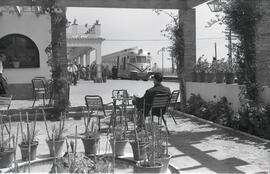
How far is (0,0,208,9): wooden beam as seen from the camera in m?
11.4

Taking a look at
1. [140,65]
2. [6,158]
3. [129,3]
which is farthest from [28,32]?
[140,65]

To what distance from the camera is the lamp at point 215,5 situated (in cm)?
991

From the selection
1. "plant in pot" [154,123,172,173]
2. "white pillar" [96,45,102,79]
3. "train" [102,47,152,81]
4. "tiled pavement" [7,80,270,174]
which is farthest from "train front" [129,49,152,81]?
"plant in pot" [154,123,172,173]

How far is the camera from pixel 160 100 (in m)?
7.97

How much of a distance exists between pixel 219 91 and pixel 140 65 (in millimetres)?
23303

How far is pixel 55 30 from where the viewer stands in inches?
437

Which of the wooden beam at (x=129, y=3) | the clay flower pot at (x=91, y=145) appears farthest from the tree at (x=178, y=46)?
the clay flower pot at (x=91, y=145)

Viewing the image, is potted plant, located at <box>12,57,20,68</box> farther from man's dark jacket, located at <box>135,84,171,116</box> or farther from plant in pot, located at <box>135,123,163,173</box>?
plant in pot, located at <box>135,123,163,173</box>

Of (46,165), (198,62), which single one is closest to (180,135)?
(46,165)

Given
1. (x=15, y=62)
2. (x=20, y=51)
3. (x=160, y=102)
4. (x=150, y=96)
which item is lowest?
(x=160, y=102)

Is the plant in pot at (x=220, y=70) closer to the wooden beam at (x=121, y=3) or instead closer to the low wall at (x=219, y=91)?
the low wall at (x=219, y=91)

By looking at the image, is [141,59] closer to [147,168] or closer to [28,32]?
→ [28,32]

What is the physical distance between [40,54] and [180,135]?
840cm

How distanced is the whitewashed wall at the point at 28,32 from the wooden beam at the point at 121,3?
3762 millimetres
